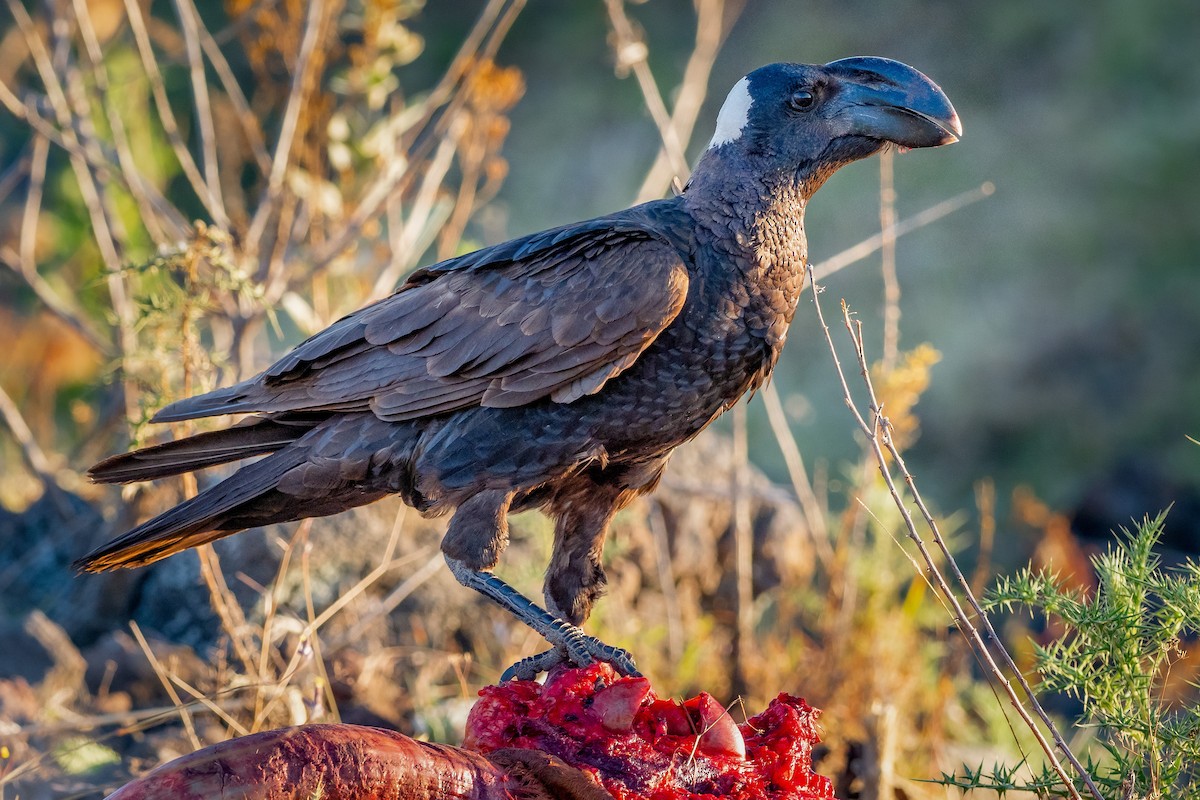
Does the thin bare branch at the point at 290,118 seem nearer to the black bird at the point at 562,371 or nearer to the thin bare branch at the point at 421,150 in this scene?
the thin bare branch at the point at 421,150

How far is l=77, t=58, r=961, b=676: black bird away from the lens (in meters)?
2.77

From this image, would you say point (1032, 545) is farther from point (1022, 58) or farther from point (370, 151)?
point (370, 151)

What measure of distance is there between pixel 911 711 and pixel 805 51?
5823 millimetres

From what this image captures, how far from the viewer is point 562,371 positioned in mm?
2779

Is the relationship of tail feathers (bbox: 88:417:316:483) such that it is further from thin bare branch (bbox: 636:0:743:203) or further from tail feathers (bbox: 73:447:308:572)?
thin bare branch (bbox: 636:0:743:203)

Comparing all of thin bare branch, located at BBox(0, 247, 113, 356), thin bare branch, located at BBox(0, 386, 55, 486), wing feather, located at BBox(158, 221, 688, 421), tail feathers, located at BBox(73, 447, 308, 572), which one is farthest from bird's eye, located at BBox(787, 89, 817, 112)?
thin bare branch, located at BBox(0, 386, 55, 486)

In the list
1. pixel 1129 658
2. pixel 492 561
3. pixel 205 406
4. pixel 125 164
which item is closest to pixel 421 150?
pixel 125 164

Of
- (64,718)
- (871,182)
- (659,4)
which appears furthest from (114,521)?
(659,4)

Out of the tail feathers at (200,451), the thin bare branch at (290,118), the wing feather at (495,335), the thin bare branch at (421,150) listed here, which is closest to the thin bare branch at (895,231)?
the wing feather at (495,335)

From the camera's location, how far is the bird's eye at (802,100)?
2.87 meters

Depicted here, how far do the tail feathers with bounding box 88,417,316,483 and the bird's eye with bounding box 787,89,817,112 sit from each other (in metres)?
1.32

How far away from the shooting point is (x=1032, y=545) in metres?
7.16

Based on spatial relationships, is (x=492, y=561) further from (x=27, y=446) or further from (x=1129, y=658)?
(x=27, y=446)

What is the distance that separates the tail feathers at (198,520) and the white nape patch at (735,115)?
1196 mm
